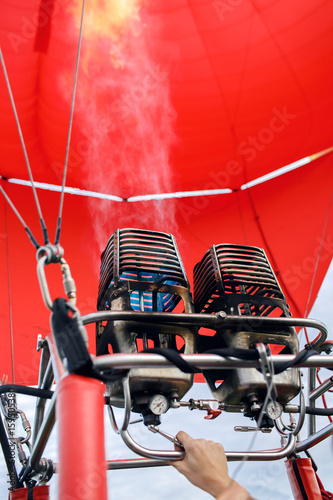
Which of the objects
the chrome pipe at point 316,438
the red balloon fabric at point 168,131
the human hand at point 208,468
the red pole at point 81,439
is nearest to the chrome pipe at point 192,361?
the red pole at point 81,439

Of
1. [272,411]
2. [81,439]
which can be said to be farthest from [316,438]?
[81,439]

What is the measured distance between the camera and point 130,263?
1.51m

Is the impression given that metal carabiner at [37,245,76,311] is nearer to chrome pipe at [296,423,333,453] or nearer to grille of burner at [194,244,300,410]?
grille of burner at [194,244,300,410]

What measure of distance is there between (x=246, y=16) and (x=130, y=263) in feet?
8.47

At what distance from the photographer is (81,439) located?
3.06 feet

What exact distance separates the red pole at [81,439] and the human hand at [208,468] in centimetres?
31

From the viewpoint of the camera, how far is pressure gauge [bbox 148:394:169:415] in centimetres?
134

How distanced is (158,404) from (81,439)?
17.2 inches

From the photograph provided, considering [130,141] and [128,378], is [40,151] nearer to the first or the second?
[130,141]

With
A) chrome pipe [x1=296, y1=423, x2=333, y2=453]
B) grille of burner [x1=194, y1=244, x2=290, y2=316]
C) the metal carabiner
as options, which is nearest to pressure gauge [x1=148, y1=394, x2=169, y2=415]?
grille of burner [x1=194, y1=244, x2=290, y2=316]

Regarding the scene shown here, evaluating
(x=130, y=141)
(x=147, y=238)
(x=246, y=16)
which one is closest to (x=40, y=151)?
(x=130, y=141)

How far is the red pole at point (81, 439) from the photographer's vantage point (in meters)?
0.89

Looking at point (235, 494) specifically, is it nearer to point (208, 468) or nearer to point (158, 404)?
point (208, 468)

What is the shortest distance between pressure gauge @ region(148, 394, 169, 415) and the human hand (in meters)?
0.08
